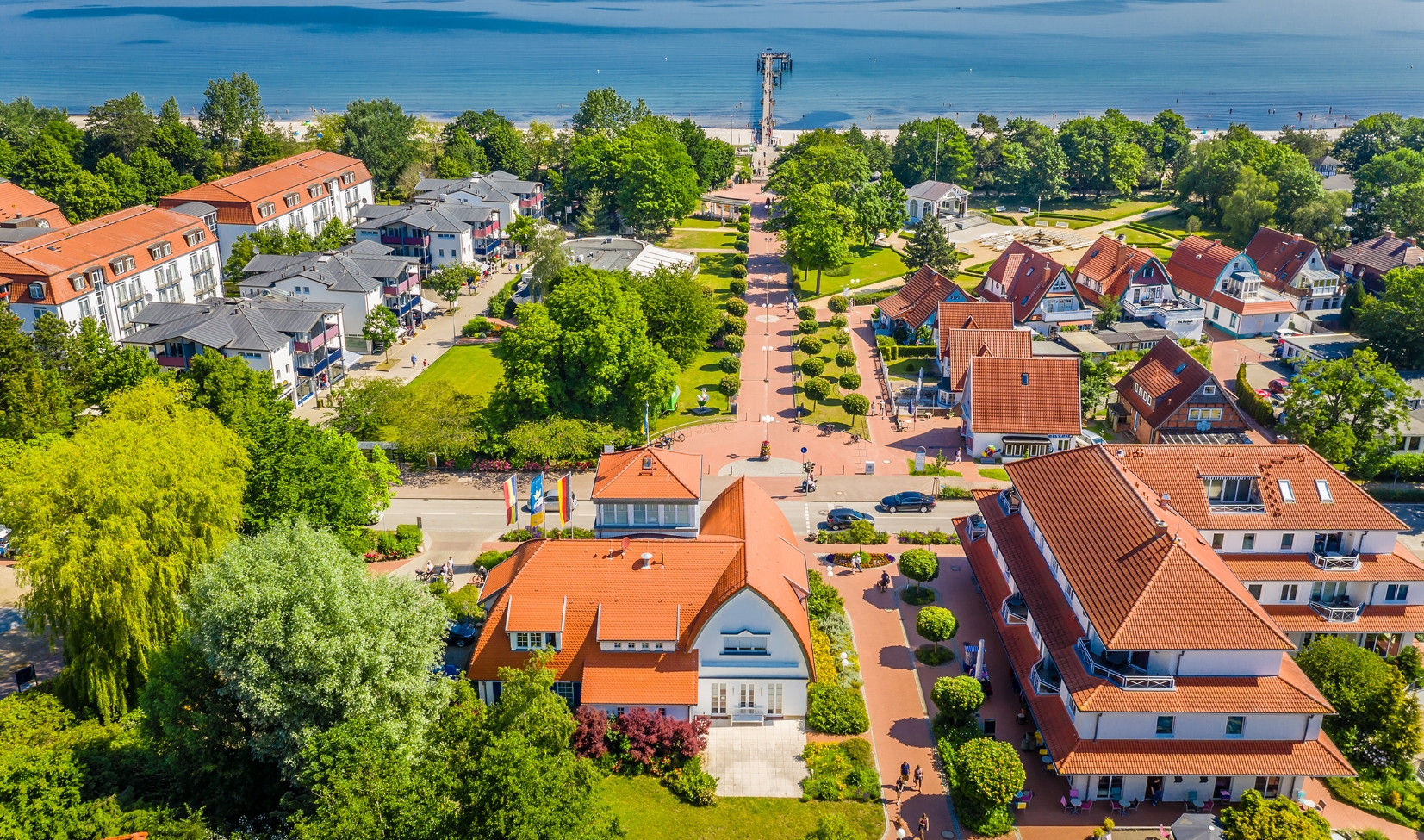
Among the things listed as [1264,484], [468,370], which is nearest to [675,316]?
[468,370]

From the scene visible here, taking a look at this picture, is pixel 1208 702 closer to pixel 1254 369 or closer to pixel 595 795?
pixel 595 795

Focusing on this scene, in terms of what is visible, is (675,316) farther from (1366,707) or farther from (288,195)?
(1366,707)

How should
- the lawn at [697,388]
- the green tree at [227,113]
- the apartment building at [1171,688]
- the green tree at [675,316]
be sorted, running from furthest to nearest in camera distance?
1. the green tree at [227,113]
2. the green tree at [675,316]
3. the lawn at [697,388]
4. the apartment building at [1171,688]

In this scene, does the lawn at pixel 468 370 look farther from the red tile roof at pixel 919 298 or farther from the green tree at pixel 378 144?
the green tree at pixel 378 144

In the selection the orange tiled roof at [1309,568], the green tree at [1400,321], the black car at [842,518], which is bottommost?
the black car at [842,518]

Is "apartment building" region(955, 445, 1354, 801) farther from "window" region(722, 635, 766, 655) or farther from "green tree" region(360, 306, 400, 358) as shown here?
"green tree" region(360, 306, 400, 358)

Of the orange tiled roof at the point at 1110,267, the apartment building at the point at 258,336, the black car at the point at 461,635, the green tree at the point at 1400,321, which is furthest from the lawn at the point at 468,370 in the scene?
the green tree at the point at 1400,321

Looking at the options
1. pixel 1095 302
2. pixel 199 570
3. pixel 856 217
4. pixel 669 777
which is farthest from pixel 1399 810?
pixel 856 217
